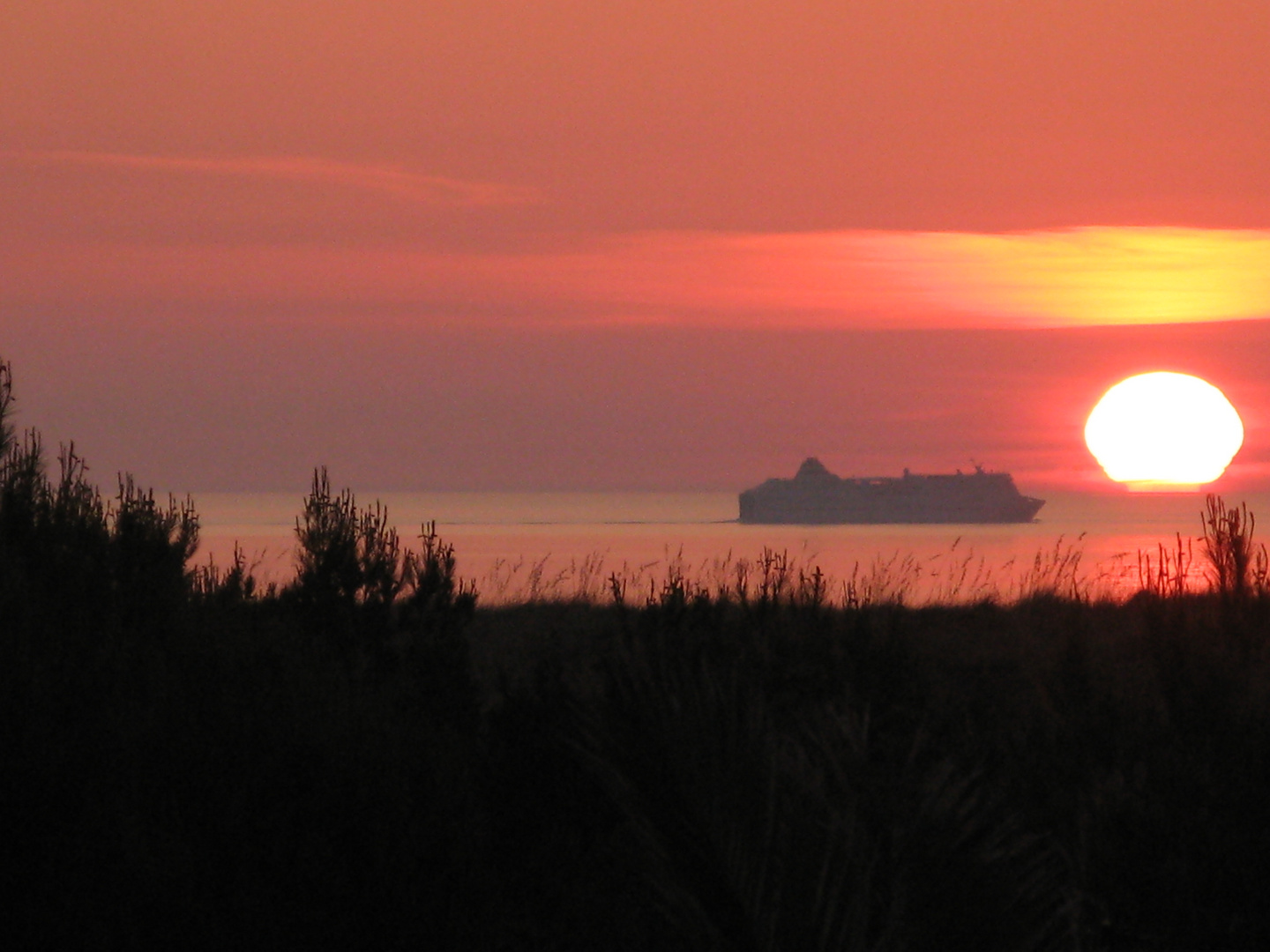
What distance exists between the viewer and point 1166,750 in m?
7.51

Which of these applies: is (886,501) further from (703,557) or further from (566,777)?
(566,777)

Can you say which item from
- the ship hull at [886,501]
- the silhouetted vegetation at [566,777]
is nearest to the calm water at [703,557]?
the silhouetted vegetation at [566,777]

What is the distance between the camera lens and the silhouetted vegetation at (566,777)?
2418 mm

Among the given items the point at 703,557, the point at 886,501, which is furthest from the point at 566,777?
the point at 886,501

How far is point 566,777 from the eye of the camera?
8.52 meters

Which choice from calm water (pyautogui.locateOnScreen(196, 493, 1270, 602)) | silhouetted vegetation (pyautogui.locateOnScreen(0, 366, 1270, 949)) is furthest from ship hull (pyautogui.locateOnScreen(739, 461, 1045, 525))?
silhouetted vegetation (pyautogui.locateOnScreen(0, 366, 1270, 949))

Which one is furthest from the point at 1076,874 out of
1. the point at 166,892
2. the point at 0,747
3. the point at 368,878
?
the point at 0,747

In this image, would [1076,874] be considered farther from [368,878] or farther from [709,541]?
[709,541]

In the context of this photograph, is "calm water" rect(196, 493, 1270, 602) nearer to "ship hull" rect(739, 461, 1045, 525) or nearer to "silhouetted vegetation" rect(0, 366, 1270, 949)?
"silhouetted vegetation" rect(0, 366, 1270, 949)

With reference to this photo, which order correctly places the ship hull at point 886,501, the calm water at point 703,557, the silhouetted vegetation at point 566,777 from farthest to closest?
the ship hull at point 886,501
the calm water at point 703,557
the silhouetted vegetation at point 566,777

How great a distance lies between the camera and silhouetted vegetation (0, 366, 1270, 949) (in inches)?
95.2

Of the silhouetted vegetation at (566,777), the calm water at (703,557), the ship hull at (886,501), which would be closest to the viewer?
the silhouetted vegetation at (566,777)

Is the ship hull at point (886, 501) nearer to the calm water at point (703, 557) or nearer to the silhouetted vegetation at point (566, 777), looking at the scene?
the calm water at point (703, 557)

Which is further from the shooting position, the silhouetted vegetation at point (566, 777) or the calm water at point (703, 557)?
the calm water at point (703, 557)
